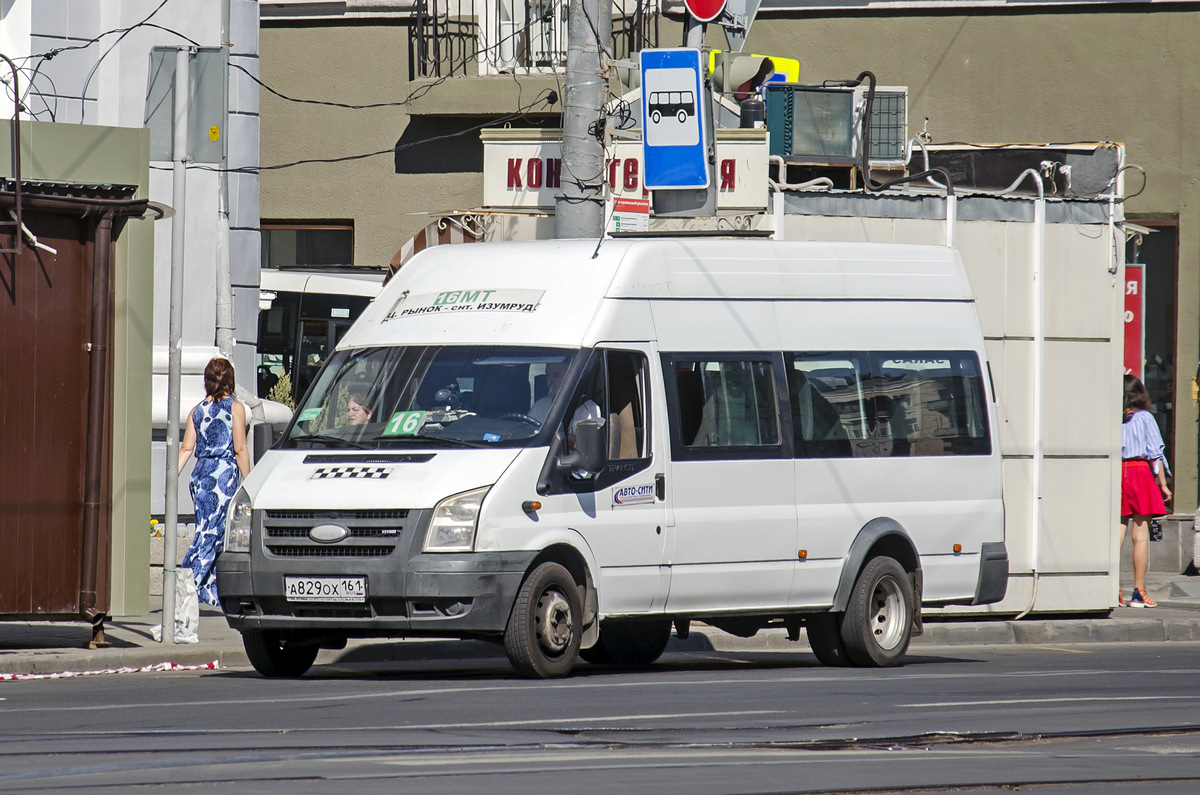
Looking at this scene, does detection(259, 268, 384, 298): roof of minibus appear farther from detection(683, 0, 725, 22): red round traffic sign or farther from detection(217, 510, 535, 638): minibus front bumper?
detection(217, 510, 535, 638): minibus front bumper

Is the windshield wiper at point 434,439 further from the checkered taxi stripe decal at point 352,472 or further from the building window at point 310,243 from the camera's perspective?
the building window at point 310,243

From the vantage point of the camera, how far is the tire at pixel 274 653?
439 inches

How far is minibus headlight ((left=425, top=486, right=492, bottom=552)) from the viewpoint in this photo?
1038 centimetres

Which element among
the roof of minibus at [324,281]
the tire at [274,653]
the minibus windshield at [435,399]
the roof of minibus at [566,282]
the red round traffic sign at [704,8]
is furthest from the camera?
the roof of minibus at [324,281]

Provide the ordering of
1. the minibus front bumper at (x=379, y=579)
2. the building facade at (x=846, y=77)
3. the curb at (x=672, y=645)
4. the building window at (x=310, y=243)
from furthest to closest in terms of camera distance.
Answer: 1. the building window at (x=310, y=243)
2. the building facade at (x=846, y=77)
3. the curb at (x=672, y=645)
4. the minibus front bumper at (x=379, y=579)

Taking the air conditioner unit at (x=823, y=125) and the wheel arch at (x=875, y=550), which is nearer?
the wheel arch at (x=875, y=550)

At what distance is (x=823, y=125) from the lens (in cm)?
1759

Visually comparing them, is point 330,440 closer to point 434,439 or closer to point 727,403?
point 434,439

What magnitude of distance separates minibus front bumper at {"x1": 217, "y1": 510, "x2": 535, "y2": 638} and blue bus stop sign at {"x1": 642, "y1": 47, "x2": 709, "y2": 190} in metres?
5.25

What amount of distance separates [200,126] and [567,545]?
4184 mm

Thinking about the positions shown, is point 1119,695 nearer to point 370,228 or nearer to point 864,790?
point 864,790

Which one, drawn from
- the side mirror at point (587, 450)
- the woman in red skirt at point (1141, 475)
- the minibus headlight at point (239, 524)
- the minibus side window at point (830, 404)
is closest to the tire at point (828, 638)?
the minibus side window at point (830, 404)

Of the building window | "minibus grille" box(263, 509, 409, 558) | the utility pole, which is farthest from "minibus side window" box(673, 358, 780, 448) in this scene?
the building window

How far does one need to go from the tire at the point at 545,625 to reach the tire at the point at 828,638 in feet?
7.30
